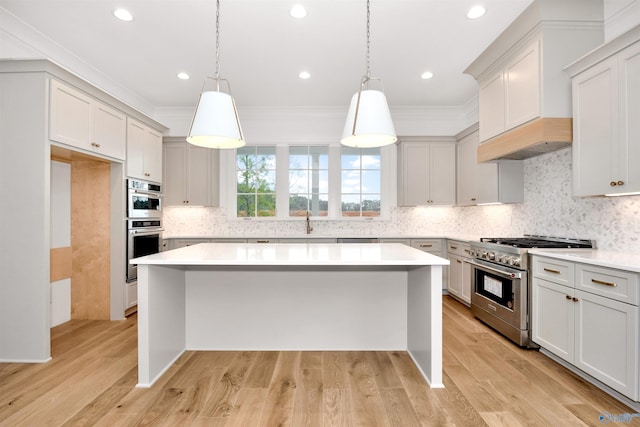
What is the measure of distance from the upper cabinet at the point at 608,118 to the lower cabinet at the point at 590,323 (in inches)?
25.3

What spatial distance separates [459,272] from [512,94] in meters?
2.39

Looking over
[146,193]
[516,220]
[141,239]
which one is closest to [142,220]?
[141,239]

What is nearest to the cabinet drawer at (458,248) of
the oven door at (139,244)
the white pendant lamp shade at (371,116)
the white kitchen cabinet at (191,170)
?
the white pendant lamp shade at (371,116)

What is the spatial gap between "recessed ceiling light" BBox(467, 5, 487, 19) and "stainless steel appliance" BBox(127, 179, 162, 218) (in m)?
3.98

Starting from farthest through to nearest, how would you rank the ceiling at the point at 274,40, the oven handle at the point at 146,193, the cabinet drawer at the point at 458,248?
the cabinet drawer at the point at 458,248 → the oven handle at the point at 146,193 → the ceiling at the point at 274,40

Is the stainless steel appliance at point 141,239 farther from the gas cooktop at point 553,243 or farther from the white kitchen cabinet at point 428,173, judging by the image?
the gas cooktop at point 553,243

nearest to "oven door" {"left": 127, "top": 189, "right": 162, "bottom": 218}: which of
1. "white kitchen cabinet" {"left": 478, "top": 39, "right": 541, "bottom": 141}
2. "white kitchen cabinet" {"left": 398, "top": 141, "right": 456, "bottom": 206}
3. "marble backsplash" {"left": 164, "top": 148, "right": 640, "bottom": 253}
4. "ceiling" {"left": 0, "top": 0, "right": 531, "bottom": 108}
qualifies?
"marble backsplash" {"left": 164, "top": 148, "right": 640, "bottom": 253}

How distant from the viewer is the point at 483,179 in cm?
421

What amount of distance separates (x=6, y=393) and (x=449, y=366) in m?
3.17

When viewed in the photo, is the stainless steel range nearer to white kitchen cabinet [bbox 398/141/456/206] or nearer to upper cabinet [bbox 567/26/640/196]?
upper cabinet [bbox 567/26/640/196]

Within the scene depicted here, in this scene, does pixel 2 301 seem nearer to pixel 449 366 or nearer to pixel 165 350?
pixel 165 350

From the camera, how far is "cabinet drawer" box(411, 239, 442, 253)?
4.86m

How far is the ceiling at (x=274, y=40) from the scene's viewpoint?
9.14 feet

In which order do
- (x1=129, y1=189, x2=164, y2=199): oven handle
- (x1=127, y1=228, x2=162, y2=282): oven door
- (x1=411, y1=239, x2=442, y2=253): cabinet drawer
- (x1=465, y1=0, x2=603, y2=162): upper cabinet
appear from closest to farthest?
(x1=465, y1=0, x2=603, y2=162): upper cabinet < (x1=127, y1=228, x2=162, y2=282): oven door < (x1=129, y1=189, x2=164, y2=199): oven handle < (x1=411, y1=239, x2=442, y2=253): cabinet drawer
